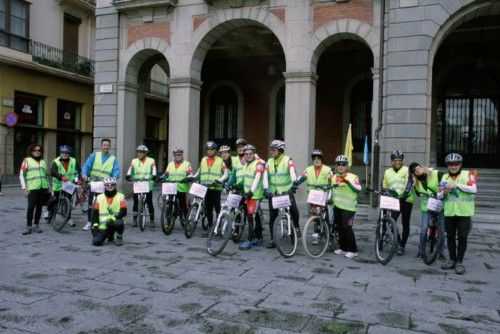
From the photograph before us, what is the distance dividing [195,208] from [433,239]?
4263 mm

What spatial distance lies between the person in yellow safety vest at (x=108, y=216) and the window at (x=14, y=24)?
15931mm

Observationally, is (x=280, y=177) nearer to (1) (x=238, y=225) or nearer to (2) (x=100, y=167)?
(1) (x=238, y=225)

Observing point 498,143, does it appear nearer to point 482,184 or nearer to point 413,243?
point 482,184

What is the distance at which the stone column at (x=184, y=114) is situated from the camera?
15609mm

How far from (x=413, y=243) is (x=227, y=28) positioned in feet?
31.2

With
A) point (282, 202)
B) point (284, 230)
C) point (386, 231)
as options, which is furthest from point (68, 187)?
point (386, 231)

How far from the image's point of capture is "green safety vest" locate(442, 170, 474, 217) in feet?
22.4

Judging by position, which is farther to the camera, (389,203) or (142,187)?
(142,187)

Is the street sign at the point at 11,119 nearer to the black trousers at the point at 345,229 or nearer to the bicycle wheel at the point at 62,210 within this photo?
the bicycle wheel at the point at 62,210

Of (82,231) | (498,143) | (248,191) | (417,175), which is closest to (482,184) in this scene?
(498,143)

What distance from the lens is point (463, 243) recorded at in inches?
273

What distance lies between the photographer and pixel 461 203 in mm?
6863

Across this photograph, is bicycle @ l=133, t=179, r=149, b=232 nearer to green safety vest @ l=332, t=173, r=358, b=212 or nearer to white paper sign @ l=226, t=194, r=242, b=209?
white paper sign @ l=226, t=194, r=242, b=209

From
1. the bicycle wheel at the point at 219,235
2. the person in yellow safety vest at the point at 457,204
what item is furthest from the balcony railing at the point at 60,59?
the person in yellow safety vest at the point at 457,204
